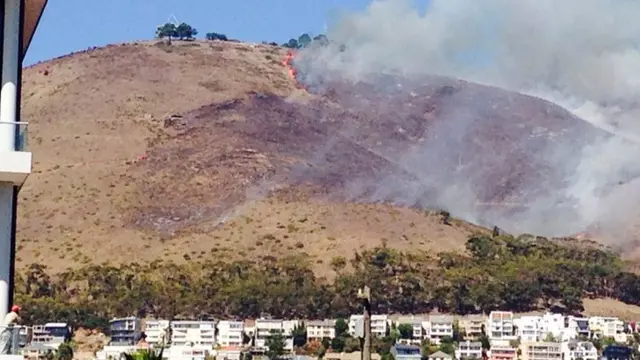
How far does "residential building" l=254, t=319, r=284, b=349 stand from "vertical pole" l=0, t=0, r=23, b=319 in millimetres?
78721

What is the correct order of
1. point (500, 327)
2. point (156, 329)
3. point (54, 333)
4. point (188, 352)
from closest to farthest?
point (188, 352) < point (54, 333) < point (156, 329) < point (500, 327)

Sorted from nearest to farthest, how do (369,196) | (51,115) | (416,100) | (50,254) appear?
(50,254), (369,196), (51,115), (416,100)

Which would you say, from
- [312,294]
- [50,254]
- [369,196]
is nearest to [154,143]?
[369,196]

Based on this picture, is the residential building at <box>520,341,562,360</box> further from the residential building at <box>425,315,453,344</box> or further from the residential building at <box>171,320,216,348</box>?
the residential building at <box>171,320,216,348</box>

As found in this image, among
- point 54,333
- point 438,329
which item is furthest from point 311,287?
point 54,333

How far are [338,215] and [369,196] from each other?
759 inches

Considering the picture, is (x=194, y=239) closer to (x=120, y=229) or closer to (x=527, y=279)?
(x=120, y=229)

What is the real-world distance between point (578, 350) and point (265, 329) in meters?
21.1

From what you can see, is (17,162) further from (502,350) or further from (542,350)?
(542,350)

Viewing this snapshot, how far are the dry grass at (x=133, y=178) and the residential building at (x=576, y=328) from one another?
53.1ft

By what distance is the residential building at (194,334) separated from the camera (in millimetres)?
97188

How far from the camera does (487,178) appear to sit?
557 ft

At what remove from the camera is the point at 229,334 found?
101188 millimetres

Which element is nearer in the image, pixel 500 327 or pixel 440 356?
pixel 440 356
